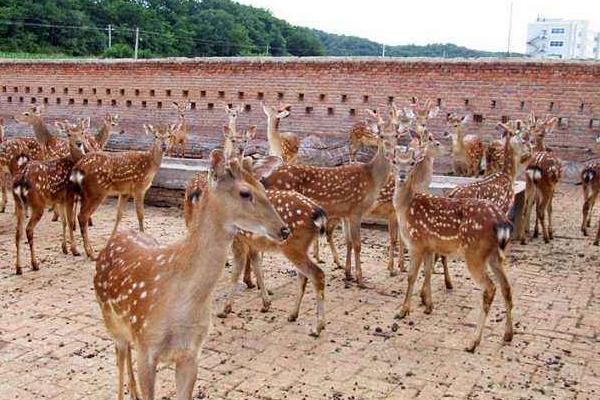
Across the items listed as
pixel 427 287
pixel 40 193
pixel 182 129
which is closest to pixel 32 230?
pixel 40 193

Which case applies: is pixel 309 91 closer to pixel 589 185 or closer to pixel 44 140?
pixel 44 140

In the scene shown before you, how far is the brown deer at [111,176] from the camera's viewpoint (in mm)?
9164

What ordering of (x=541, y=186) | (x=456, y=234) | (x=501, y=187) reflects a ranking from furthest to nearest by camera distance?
(x=541, y=186) < (x=501, y=187) < (x=456, y=234)

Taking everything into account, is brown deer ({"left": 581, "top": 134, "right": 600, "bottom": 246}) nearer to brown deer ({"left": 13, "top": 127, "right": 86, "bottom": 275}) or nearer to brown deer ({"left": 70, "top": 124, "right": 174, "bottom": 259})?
brown deer ({"left": 70, "top": 124, "right": 174, "bottom": 259})

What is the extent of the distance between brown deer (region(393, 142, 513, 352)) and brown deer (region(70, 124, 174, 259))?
4.24 meters

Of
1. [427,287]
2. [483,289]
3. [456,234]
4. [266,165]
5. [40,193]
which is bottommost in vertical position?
[427,287]

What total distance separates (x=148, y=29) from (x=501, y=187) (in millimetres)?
43315

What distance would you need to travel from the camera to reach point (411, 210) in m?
7.00

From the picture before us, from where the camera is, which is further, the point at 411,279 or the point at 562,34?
the point at 562,34

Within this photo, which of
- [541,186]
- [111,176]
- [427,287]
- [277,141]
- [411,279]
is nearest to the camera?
[411,279]

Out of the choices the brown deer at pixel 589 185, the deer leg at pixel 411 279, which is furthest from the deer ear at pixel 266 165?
the brown deer at pixel 589 185

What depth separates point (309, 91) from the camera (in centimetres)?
1820

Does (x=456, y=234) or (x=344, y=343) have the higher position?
(x=456, y=234)

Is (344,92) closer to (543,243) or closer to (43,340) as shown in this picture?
(543,243)
